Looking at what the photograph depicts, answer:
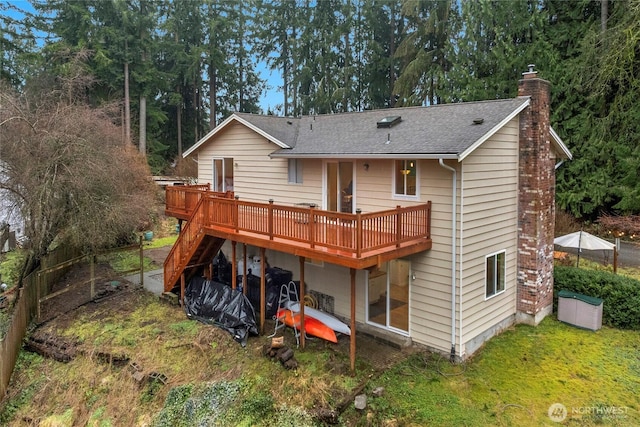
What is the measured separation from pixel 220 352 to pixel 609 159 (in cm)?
1958

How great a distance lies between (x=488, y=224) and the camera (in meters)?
10.0

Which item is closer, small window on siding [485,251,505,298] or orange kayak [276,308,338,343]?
orange kayak [276,308,338,343]

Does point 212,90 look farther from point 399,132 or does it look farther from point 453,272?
point 453,272

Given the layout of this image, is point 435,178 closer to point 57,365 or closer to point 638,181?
point 57,365

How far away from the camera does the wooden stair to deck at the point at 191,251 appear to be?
12.0 meters

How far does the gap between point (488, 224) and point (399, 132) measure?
339 centimetres

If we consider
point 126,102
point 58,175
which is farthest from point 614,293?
point 126,102

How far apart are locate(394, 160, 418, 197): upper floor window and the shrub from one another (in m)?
6.31

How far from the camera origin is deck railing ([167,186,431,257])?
27.1 ft

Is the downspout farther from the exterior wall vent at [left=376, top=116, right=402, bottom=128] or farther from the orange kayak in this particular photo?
the exterior wall vent at [left=376, top=116, right=402, bottom=128]

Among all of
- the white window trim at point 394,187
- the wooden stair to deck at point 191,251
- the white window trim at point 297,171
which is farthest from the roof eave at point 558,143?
the wooden stair to deck at point 191,251

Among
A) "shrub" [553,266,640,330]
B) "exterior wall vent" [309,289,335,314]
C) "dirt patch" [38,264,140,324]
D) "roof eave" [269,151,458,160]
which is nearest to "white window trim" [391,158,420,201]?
"roof eave" [269,151,458,160]

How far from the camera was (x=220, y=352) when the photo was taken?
32.4 ft

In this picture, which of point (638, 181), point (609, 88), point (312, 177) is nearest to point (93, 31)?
point (312, 177)
